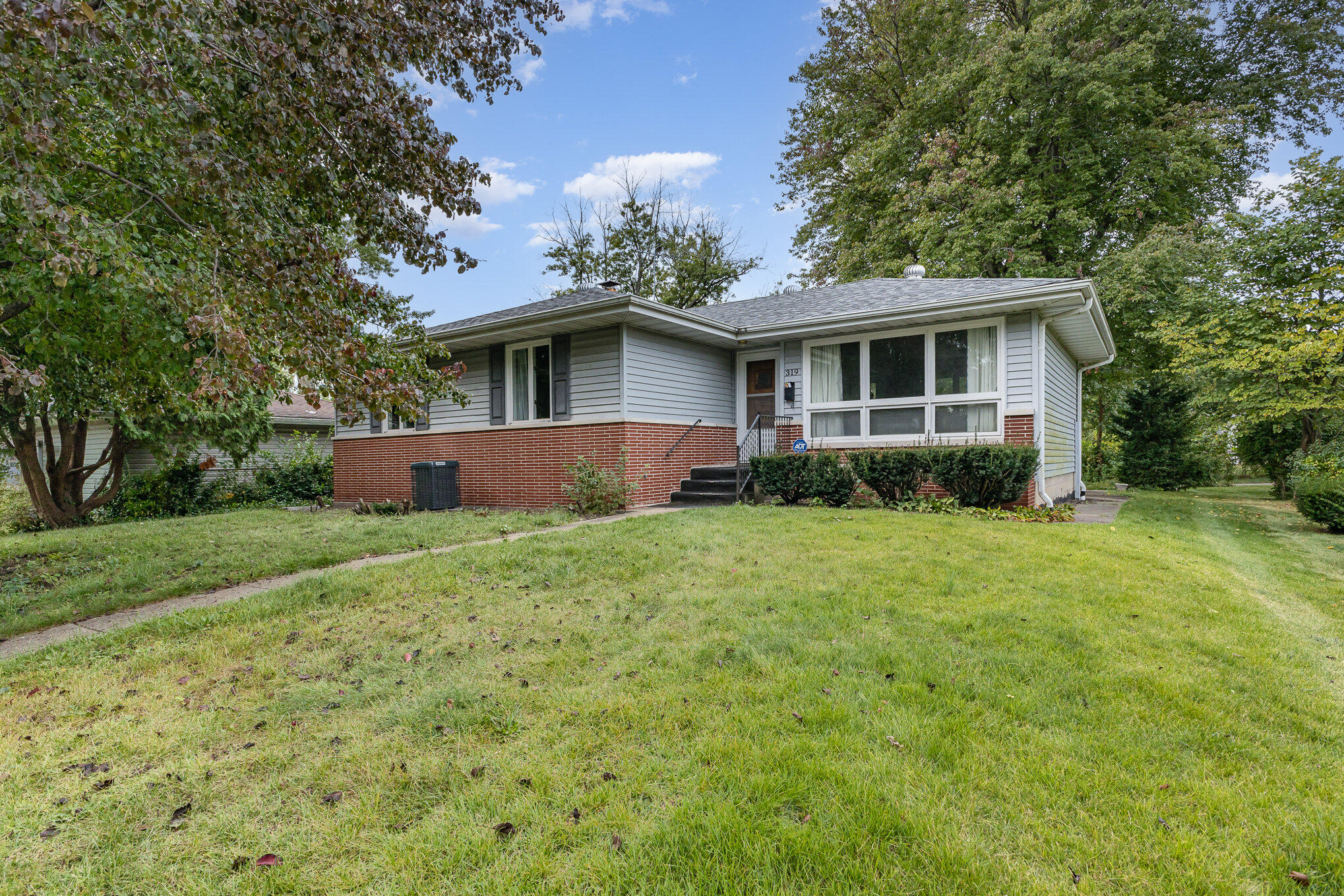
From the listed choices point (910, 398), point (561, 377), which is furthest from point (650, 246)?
point (910, 398)

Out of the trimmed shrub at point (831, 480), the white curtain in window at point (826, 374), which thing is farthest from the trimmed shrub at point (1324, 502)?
the white curtain in window at point (826, 374)

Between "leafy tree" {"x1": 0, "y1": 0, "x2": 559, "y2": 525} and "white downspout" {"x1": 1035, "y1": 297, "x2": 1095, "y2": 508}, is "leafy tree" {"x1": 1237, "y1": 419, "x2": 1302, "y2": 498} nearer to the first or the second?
"white downspout" {"x1": 1035, "y1": 297, "x2": 1095, "y2": 508}

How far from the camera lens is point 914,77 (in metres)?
19.4

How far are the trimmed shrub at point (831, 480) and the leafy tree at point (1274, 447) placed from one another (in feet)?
39.2

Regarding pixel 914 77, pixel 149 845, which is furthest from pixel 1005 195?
pixel 149 845

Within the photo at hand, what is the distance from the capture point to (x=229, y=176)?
3.64 m

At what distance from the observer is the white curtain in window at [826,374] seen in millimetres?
10500

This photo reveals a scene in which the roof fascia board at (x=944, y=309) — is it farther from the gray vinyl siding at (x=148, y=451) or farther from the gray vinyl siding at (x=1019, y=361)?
the gray vinyl siding at (x=148, y=451)

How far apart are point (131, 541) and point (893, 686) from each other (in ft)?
34.2

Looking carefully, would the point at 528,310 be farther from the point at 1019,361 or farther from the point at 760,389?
the point at 1019,361

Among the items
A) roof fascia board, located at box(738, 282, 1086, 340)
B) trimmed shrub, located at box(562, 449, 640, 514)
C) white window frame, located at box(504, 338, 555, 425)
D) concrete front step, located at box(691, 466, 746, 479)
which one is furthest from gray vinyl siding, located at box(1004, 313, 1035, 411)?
white window frame, located at box(504, 338, 555, 425)

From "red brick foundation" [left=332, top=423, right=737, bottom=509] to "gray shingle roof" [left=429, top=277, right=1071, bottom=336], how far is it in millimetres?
2152

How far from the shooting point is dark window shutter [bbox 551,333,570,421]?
10.6 m

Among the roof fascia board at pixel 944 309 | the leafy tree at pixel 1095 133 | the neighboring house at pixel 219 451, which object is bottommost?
the neighboring house at pixel 219 451
